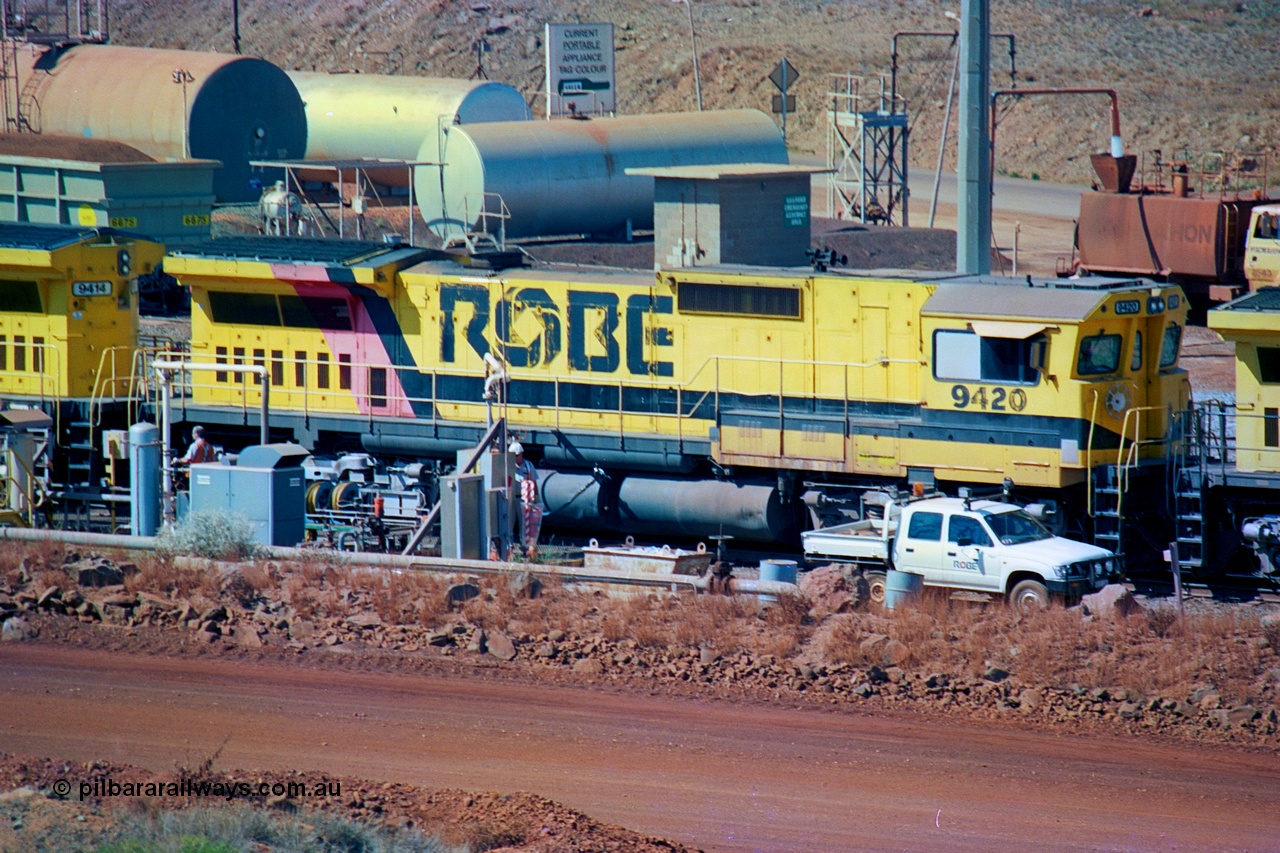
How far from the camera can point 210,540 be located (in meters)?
19.2

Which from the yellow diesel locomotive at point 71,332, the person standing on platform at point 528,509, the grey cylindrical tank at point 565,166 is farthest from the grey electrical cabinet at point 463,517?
the grey cylindrical tank at point 565,166

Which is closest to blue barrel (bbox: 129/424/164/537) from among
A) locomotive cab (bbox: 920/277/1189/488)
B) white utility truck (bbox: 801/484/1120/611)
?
white utility truck (bbox: 801/484/1120/611)

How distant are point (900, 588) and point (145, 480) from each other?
10186 millimetres

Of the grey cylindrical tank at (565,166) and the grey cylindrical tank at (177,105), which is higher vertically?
the grey cylindrical tank at (177,105)

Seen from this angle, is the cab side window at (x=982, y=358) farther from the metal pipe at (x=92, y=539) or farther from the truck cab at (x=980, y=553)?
the metal pipe at (x=92, y=539)

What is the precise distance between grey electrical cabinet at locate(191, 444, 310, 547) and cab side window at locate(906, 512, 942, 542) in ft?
25.4

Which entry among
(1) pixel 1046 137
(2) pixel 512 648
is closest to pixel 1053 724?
(2) pixel 512 648

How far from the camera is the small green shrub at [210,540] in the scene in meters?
19.2

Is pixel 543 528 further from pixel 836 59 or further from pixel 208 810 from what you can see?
pixel 836 59

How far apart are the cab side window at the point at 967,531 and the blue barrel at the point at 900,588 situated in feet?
2.56

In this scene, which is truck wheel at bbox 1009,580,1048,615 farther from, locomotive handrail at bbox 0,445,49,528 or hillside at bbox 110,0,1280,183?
hillside at bbox 110,0,1280,183

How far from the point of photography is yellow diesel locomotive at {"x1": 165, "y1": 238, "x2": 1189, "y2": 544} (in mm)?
19266

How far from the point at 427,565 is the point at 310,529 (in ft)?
14.4

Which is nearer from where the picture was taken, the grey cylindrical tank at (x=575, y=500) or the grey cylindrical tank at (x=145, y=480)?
the grey cylindrical tank at (x=145, y=480)
